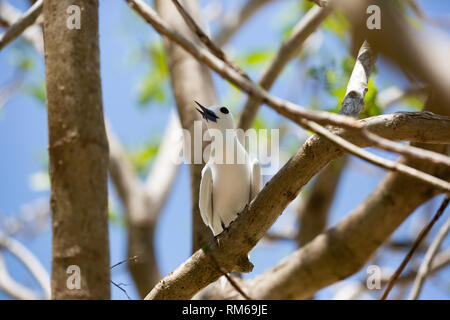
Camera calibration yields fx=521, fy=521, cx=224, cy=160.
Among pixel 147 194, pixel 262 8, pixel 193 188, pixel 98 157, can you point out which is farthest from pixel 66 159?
pixel 262 8

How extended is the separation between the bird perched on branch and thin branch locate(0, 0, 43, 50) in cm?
194

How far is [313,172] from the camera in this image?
11.6ft

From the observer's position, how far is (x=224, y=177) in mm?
5727

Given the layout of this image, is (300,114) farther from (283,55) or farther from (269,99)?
(283,55)

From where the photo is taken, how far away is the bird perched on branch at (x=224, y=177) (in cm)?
574

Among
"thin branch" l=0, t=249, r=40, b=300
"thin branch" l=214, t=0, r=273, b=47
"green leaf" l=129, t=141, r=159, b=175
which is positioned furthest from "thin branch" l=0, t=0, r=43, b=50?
"green leaf" l=129, t=141, r=159, b=175

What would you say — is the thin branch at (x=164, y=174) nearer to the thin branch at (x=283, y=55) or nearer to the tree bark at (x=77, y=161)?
the thin branch at (x=283, y=55)

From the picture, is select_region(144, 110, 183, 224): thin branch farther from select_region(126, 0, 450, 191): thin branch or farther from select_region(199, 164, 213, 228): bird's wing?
select_region(126, 0, 450, 191): thin branch

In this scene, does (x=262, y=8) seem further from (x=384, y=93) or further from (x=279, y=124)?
(x=384, y=93)

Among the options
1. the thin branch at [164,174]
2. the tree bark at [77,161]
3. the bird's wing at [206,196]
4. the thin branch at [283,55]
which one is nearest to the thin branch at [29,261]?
the thin branch at [164,174]

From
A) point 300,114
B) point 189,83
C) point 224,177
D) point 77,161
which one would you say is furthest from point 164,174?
point 300,114

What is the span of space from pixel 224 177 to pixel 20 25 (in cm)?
253
